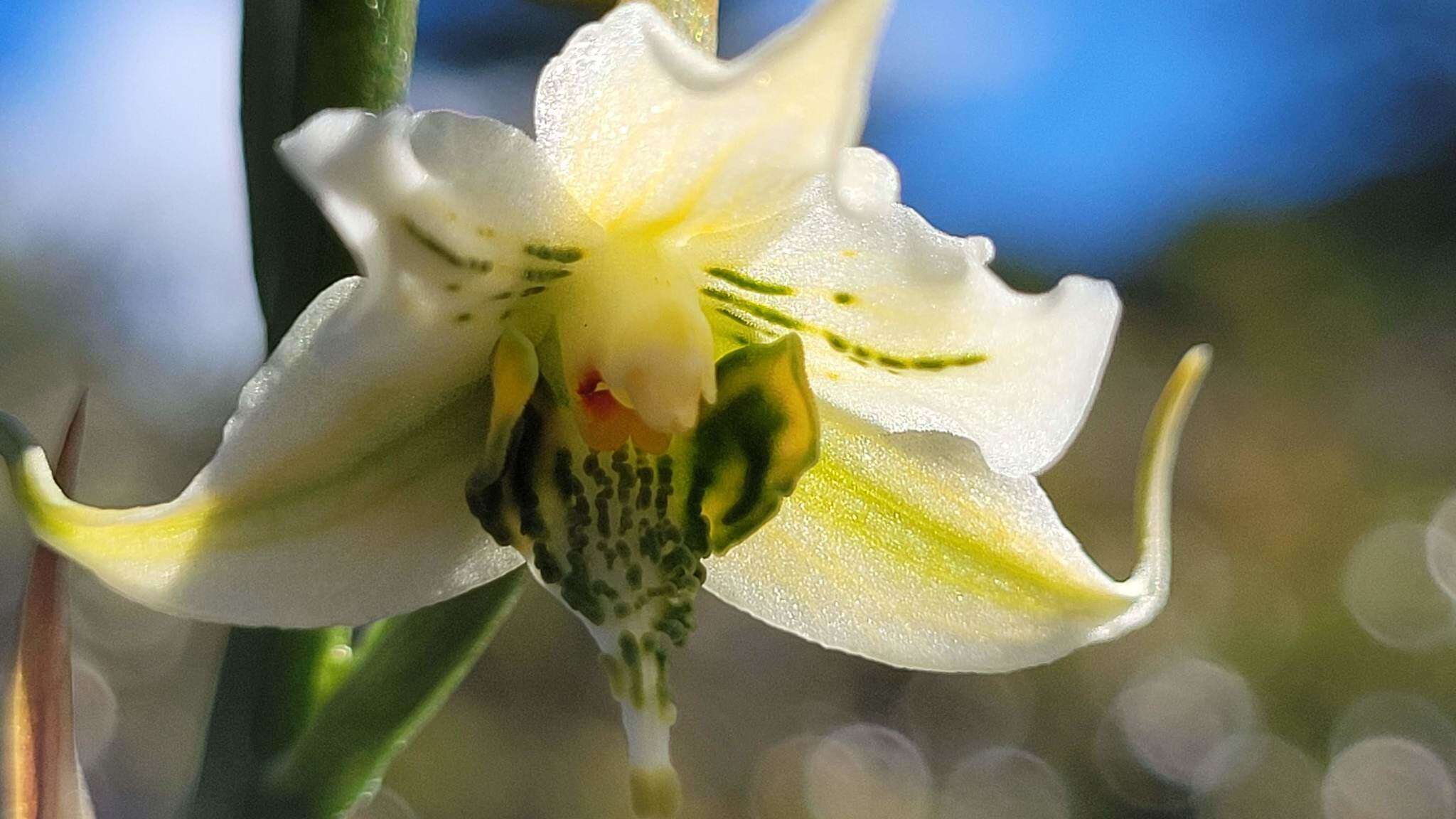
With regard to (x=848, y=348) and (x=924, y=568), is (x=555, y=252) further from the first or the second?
(x=924, y=568)

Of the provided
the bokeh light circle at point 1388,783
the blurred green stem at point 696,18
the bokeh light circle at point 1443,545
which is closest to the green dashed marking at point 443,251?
the blurred green stem at point 696,18

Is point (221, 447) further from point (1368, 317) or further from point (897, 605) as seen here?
point (1368, 317)

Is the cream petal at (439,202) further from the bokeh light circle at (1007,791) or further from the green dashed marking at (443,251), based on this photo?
the bokeh light circle at (1007,791)

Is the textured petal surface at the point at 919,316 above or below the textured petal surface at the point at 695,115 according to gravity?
below

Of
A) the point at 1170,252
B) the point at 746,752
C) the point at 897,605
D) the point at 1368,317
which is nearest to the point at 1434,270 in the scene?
the point at 1368,317

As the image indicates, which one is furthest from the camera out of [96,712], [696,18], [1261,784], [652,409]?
[96,712]

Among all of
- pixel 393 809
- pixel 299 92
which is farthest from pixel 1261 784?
pixel 299 92

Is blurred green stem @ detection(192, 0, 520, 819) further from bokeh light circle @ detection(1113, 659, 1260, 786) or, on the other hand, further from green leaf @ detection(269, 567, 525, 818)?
bokeh light circle @ detection(1113, 659, 1260, 786)

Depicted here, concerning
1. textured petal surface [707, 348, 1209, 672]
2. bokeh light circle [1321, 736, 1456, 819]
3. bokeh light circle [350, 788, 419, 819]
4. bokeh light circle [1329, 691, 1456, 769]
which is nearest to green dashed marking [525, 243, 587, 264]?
textured petal surface [707, 348, 1209, 672]
